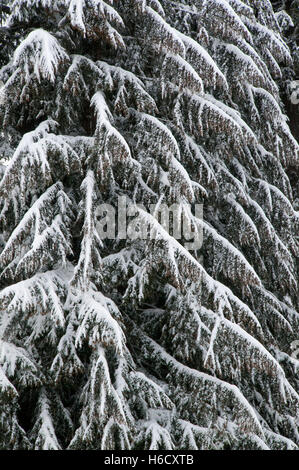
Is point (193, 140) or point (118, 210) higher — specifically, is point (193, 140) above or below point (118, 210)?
above

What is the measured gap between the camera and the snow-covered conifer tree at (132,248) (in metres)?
4.27

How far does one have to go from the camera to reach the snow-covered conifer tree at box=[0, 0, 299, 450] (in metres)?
4.27

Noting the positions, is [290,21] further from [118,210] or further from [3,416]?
[3,416]

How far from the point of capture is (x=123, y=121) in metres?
5.49

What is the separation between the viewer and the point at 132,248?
5062 millimetres

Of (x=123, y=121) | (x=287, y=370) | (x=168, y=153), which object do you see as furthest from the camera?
(x=287, y=370)

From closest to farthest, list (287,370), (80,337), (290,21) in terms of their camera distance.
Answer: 1. (80,337)
2. (287,370)
3. (290,21)

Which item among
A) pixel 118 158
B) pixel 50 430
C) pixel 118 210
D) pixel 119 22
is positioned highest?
pixel 119 22

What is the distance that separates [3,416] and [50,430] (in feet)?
1.51

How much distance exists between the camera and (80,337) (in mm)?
4129

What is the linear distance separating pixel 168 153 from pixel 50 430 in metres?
3.08

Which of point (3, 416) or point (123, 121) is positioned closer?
point (3, 416)
